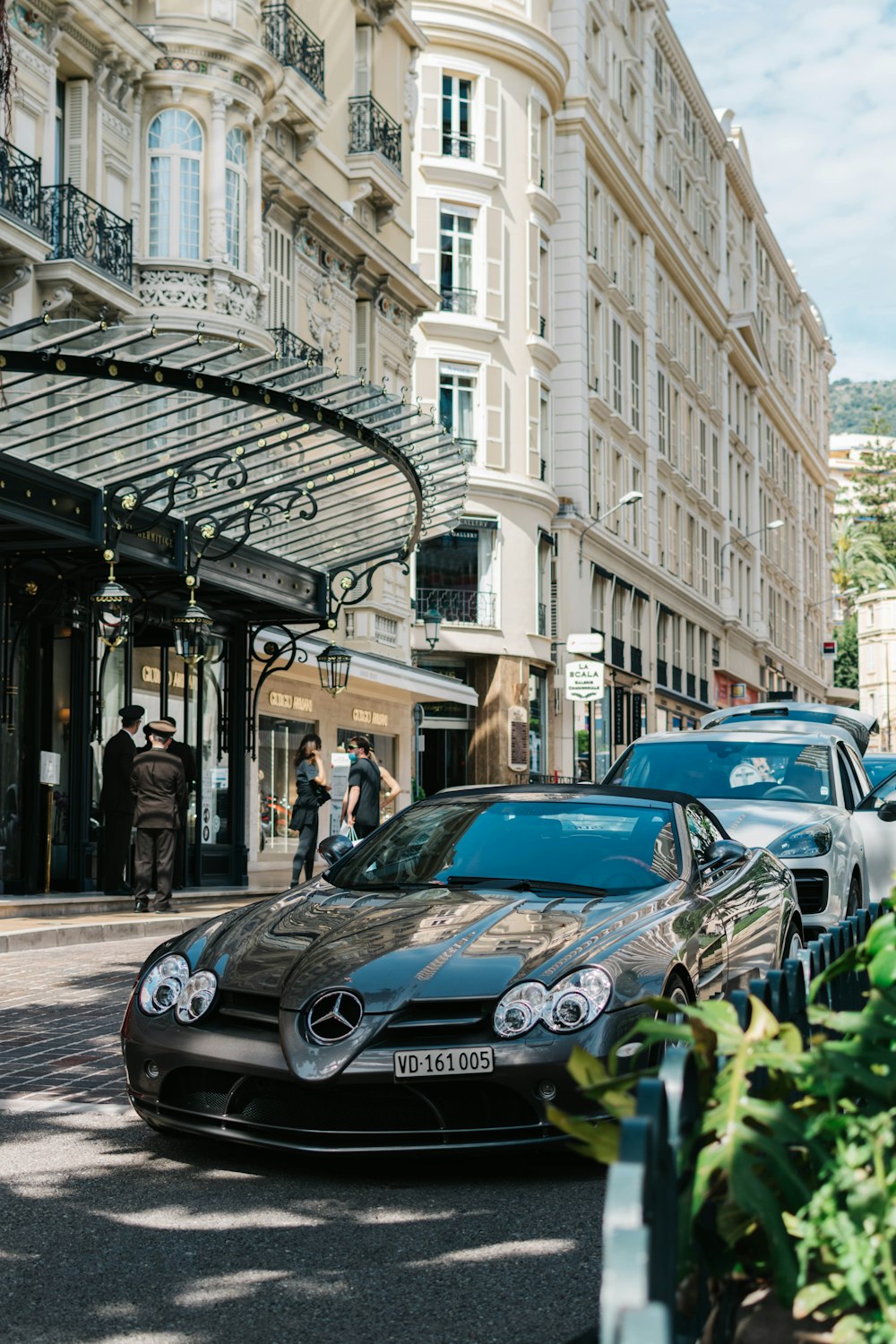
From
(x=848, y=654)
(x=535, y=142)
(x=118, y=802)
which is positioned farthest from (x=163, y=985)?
(x=848, y=654)

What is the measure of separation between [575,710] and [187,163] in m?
23.4

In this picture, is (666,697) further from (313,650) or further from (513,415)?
(313,650)

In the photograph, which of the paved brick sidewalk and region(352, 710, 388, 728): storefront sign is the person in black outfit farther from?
region(352, 710, 388, 728): storefront sign

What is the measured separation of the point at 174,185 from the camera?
24.4 m

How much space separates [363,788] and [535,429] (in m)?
25.9

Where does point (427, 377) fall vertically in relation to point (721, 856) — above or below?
above

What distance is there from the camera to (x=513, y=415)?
43844 millimetres

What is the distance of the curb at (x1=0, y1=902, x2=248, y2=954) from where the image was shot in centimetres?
1436

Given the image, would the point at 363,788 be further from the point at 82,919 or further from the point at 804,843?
the point at 804,843

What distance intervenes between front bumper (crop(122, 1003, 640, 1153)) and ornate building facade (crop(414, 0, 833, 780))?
32.3 meters

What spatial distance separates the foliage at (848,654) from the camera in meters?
130

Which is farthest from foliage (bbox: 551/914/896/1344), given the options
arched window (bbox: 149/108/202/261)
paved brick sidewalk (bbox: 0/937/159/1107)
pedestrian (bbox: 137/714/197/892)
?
arched window (bbox: 149/108/202/261)

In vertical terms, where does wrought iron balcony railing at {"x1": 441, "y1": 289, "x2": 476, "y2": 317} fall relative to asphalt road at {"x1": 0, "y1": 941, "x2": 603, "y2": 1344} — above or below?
above

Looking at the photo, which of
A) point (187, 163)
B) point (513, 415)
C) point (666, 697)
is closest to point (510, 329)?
point (513, 415)
